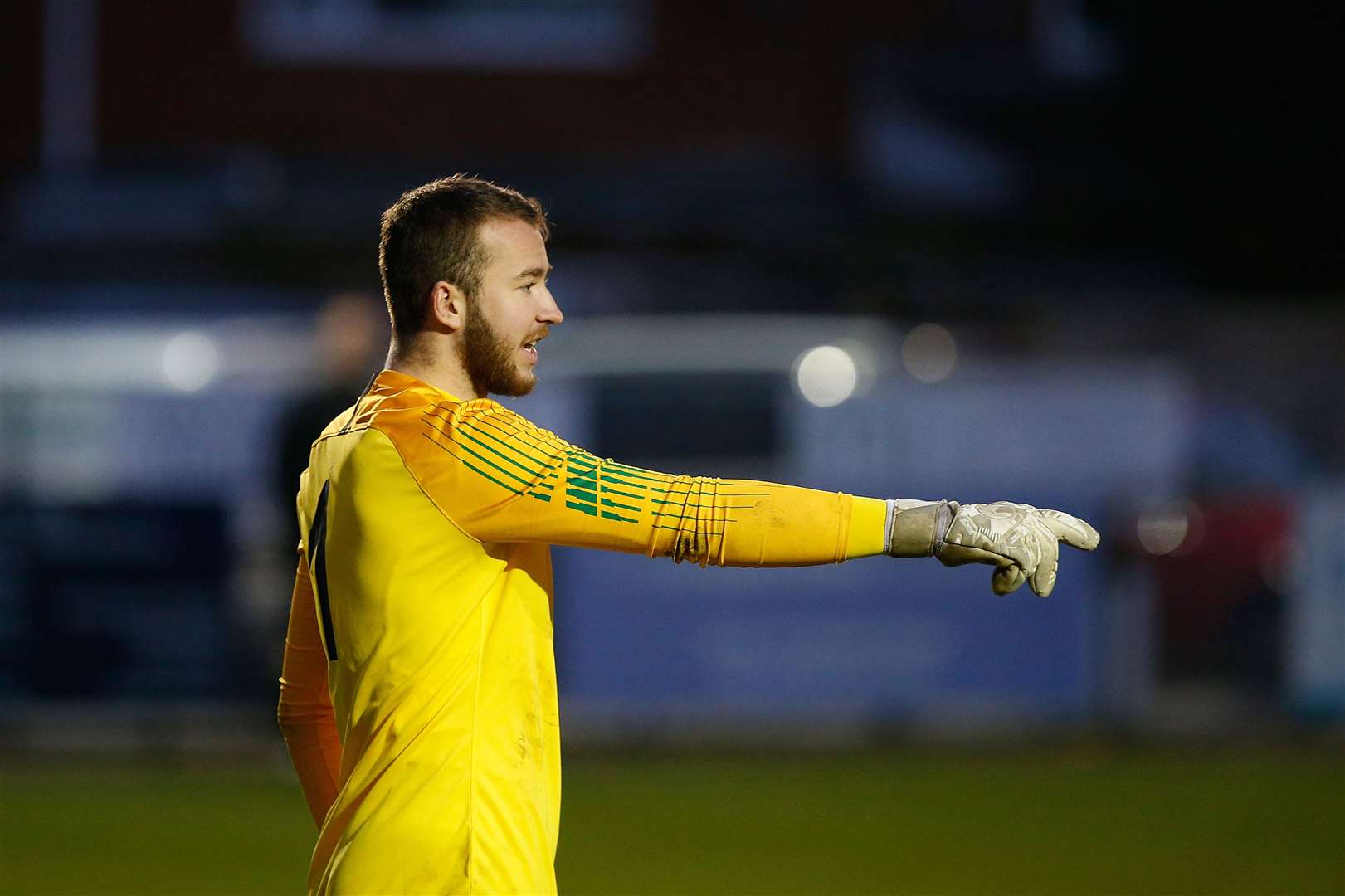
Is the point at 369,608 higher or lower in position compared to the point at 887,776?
higher

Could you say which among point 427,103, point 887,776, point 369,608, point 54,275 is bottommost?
point 887,776

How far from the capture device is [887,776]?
10.2m

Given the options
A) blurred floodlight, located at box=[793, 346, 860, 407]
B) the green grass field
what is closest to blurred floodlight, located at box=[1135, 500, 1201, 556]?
the green grass field

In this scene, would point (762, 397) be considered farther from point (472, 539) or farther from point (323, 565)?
point (472, 539)

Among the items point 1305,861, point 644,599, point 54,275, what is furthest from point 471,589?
point 54,275

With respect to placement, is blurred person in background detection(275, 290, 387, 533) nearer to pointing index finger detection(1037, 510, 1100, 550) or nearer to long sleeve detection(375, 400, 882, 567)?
long sleeve detection(375, 400, 882, 567)

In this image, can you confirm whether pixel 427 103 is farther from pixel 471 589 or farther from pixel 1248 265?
pixel 471 589

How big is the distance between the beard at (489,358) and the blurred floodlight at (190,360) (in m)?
13.3

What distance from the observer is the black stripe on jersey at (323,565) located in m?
3.39

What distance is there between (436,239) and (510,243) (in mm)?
Answer: 127

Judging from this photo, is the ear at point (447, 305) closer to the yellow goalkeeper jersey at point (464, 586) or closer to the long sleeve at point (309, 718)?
the yellow goalkeeper jersey at point (464, 586)

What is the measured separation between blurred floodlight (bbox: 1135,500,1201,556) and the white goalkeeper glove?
8.40 metres

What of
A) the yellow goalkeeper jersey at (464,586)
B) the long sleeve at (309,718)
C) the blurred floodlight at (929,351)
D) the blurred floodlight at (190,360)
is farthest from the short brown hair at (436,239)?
the blurred floodlight at (929,351)

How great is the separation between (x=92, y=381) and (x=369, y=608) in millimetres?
14095
